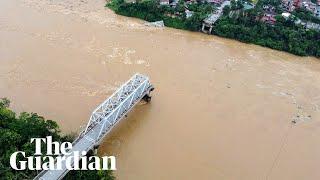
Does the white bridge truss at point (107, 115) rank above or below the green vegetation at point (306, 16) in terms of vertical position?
below

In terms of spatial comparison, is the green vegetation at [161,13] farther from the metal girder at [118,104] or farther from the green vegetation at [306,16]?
the metal girder at [118,104]

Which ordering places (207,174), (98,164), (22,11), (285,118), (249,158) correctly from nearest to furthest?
1. (98,164)
2. (207,174)
3. (249,158)
4. (285,118)
5. (22,11)

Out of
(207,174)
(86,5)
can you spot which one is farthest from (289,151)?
(86,5)

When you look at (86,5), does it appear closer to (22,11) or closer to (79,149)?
(22,11)

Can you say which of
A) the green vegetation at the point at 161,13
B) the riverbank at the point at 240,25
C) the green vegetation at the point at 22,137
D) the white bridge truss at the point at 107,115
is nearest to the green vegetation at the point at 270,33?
the riverbank at the point at 240,25

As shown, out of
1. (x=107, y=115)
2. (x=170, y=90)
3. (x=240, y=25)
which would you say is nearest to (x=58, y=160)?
(x=107, y=115)

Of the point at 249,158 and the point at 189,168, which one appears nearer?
the point at 189,168
